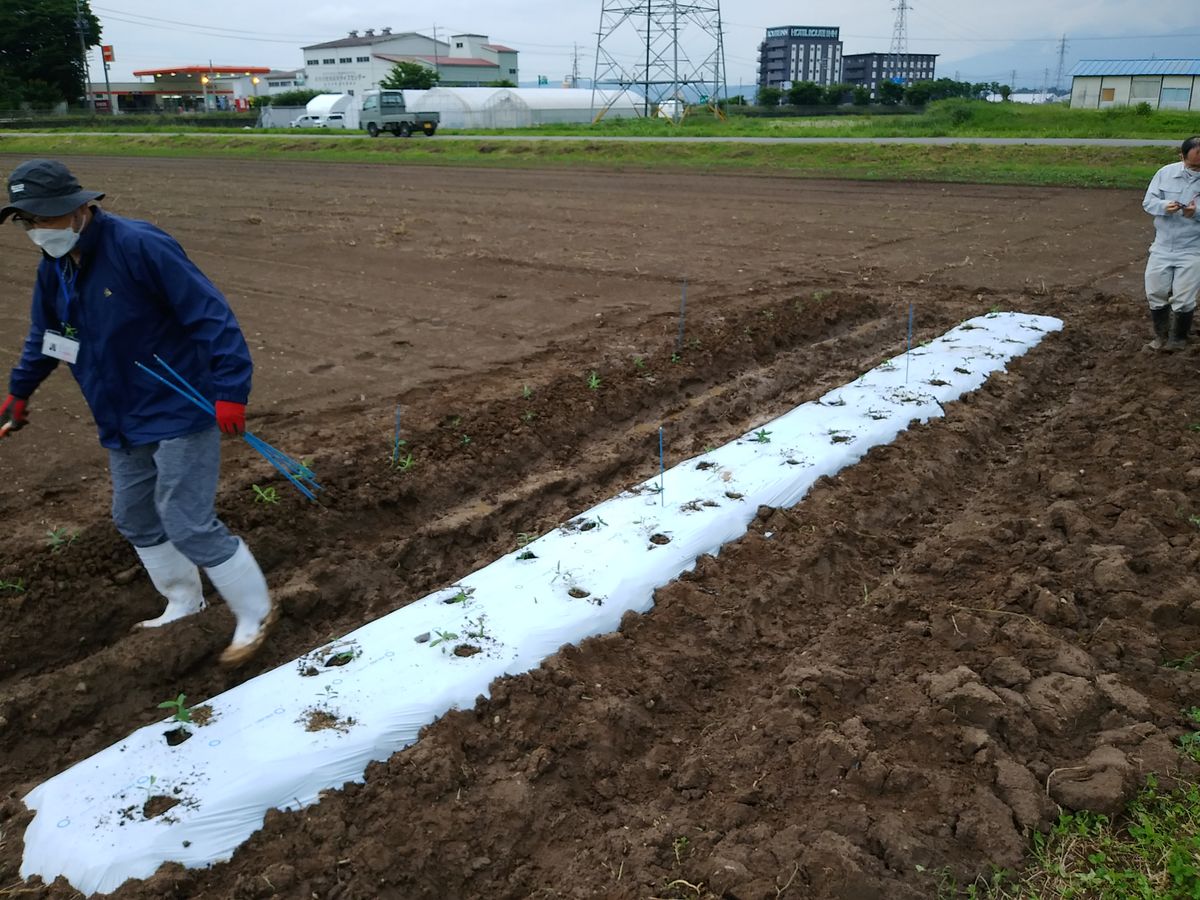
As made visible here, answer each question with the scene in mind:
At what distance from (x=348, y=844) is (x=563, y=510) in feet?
8.46

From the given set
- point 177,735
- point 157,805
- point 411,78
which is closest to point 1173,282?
point 177,735

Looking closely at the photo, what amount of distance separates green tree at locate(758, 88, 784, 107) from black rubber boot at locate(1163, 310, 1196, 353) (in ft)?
158

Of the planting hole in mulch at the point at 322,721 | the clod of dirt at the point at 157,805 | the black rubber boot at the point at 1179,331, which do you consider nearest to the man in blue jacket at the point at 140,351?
the planting hole in mulch at the point at 322,721

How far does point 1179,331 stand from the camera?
24.0 feet

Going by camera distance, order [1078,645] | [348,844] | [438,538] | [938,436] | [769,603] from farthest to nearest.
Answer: [938,436] < [438,538] < [769,603] < [1078,645] < [348,844]

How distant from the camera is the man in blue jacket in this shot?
10.6 ft

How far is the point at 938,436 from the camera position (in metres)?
5.75

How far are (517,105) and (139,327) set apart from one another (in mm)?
45222

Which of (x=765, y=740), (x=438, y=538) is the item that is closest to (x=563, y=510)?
(x=438, y=538)

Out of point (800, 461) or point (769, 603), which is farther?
point (800, 461)

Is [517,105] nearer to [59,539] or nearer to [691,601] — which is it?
[59,539]

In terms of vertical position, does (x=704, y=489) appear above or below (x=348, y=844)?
above

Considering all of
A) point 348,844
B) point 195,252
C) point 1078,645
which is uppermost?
point 195,252

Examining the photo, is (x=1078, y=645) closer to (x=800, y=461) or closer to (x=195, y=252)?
(x=800, y=461)
